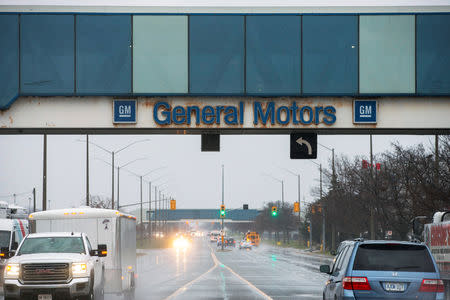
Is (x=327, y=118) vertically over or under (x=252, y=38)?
under

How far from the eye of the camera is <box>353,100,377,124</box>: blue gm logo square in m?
22.0

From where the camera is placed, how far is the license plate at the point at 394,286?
44.0 ft

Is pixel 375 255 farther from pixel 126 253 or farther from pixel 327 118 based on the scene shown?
pixel 126 253

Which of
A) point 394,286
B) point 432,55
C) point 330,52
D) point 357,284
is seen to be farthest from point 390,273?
point 432,55

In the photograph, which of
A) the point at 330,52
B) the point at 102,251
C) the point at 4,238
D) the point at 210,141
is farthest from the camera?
the point at 4,238

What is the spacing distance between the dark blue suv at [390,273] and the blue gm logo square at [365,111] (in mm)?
8582

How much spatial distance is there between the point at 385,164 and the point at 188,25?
45.1 metres

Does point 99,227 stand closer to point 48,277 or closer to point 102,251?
point 102,251

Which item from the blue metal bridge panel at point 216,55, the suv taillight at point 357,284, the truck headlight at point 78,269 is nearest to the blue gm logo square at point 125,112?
the blue metal bridge panel at point 216,55

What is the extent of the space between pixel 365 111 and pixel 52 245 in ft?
29.6

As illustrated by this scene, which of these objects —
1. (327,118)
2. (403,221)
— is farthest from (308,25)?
(403,221)

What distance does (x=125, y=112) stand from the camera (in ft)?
71.8

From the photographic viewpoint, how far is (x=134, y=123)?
21953 millimetres

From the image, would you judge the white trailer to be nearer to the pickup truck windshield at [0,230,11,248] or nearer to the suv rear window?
the pickup truck windshield at [0,230,11,248]
